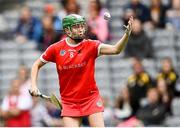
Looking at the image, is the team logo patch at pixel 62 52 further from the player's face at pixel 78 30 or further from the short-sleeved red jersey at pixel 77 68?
the player's face at pixel 78 30

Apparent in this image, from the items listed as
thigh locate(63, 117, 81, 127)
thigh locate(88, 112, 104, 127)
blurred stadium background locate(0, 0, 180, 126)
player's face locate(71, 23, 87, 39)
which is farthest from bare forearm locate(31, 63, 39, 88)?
blurred stadium background locate(0, 0, 180, 126)

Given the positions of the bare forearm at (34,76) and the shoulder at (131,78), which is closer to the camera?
the bare forearm at (34,76)

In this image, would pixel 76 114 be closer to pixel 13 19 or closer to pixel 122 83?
pixel 122 83

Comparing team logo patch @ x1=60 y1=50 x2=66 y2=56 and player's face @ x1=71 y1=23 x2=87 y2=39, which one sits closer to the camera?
player's face @ x1=71 y1=23 x2=87 y2=39

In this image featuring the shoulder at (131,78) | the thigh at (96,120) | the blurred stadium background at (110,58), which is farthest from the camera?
the blurred stadium background at (110,58)

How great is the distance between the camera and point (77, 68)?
37.1 feet

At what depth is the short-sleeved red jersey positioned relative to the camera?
11312mm

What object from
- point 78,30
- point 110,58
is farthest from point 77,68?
point 110,58

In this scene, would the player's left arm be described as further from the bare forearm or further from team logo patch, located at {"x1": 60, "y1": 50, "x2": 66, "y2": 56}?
the bare forearm

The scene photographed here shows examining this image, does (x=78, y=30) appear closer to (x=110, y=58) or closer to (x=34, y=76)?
(x=34, y=76)

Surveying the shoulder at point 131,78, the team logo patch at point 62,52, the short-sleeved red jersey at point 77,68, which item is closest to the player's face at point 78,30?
the short-sleeved red jersey at point 77,68

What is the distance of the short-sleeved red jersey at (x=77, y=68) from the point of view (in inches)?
445

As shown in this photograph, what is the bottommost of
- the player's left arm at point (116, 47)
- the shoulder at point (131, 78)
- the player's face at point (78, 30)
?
the shoulder at point (131, 78)

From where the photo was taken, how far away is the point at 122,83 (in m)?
18.0
